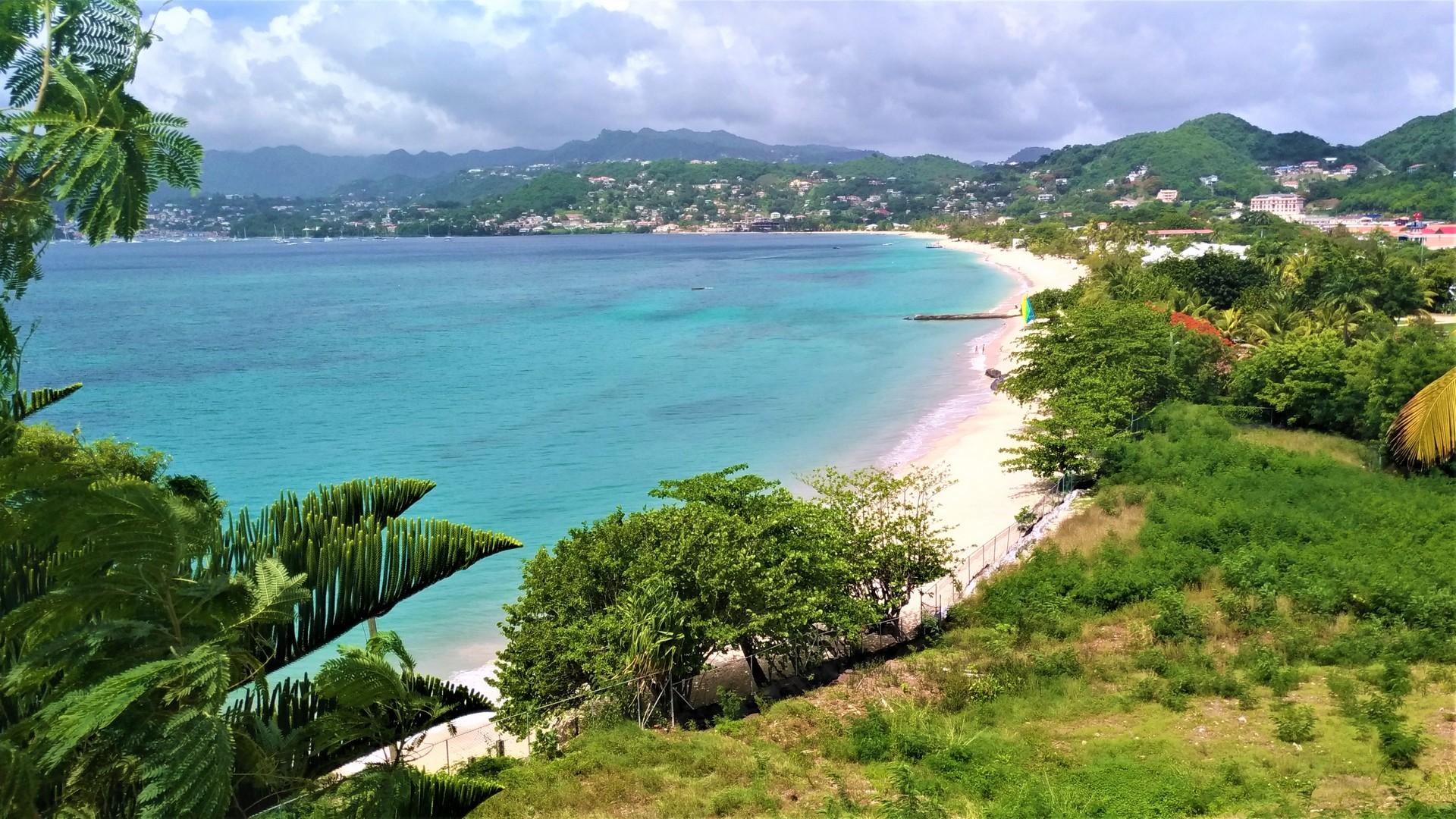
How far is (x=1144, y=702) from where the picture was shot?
10633 millimetres

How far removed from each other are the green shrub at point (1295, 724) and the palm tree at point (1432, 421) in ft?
17.5

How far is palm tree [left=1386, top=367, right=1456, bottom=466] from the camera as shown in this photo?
12.7 metres

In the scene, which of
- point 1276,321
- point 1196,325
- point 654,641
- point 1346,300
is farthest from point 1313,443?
point 654,641

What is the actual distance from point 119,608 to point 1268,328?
34.3 meters

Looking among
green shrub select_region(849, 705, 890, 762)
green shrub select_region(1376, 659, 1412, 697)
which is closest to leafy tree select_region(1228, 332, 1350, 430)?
green shrub select_region(1376, 659, 1412, 697)

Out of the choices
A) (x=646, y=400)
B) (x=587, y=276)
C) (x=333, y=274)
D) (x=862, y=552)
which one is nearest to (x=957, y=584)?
(x=862, y=552)

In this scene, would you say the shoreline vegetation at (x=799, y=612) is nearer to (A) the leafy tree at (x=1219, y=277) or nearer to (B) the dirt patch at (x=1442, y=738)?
(B) the dirt patch at (x=1442, y=738)

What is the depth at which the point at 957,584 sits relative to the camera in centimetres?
1427

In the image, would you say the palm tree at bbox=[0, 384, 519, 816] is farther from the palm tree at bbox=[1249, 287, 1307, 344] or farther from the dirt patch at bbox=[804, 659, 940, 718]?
the palm tree at bbox=[1249, 287, 1307, 344]

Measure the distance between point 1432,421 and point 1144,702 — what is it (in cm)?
672

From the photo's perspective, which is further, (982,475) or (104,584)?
(982,475)

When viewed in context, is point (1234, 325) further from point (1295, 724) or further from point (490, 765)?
point (490, 765)

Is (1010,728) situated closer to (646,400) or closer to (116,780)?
(116,780)

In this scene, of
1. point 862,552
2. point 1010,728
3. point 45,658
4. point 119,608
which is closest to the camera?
point 45,658
